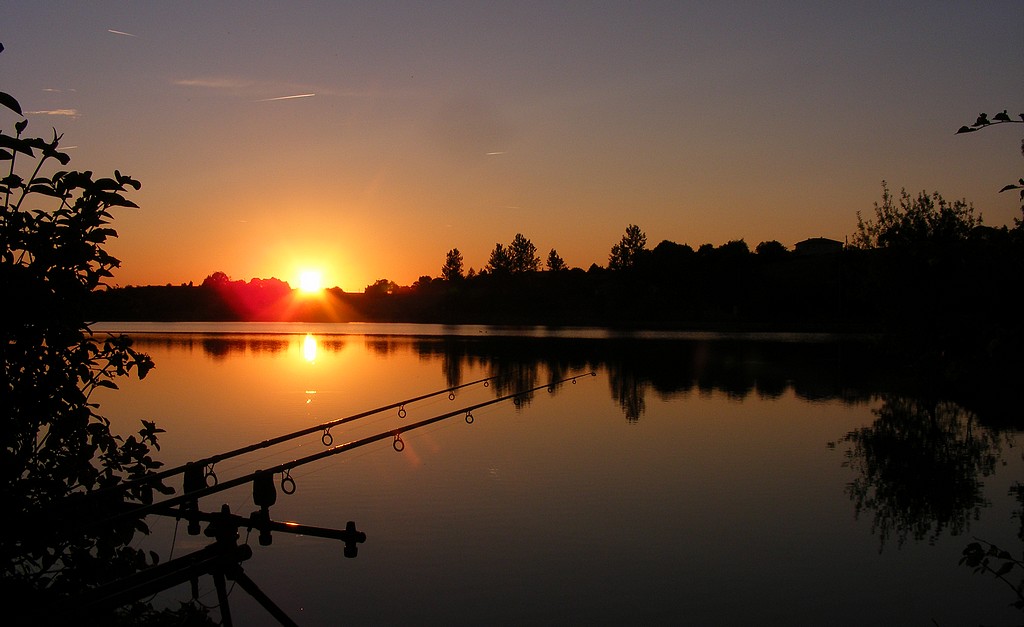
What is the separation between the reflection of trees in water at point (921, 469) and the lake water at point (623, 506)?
0.07 metres

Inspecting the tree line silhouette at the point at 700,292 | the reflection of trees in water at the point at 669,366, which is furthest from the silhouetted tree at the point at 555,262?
the reflection of trees in water at the point at 669,366

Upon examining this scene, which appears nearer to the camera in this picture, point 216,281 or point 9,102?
point 9,102

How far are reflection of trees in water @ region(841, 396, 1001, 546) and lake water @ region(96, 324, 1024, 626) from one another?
0.07 m

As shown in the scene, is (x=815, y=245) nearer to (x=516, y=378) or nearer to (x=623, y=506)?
(x=516, y=378)

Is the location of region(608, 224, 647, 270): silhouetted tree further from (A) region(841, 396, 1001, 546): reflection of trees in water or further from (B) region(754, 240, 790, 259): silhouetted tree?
(A) region(841, 396, 1001, 546): reflection of trees in water

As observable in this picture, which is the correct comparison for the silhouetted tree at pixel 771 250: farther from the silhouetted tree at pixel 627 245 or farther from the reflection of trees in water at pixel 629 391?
the reflection of trees in water at pixel 629 391

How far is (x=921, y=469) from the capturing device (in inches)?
631

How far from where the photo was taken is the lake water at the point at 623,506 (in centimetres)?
921

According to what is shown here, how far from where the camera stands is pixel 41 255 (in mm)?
4746

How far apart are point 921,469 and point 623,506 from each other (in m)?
6.94

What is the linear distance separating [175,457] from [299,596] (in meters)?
8.87

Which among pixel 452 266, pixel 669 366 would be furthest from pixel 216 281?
pixel 669 366

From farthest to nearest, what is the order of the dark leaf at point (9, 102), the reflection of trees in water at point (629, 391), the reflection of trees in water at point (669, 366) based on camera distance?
the reflection of trees in water at point (669, 366) → the reflection of trees in water at point (629, 391) → the dark leaf at point (9, 102)

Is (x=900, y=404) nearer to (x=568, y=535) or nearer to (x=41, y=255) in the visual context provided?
(x=568, y=535)
